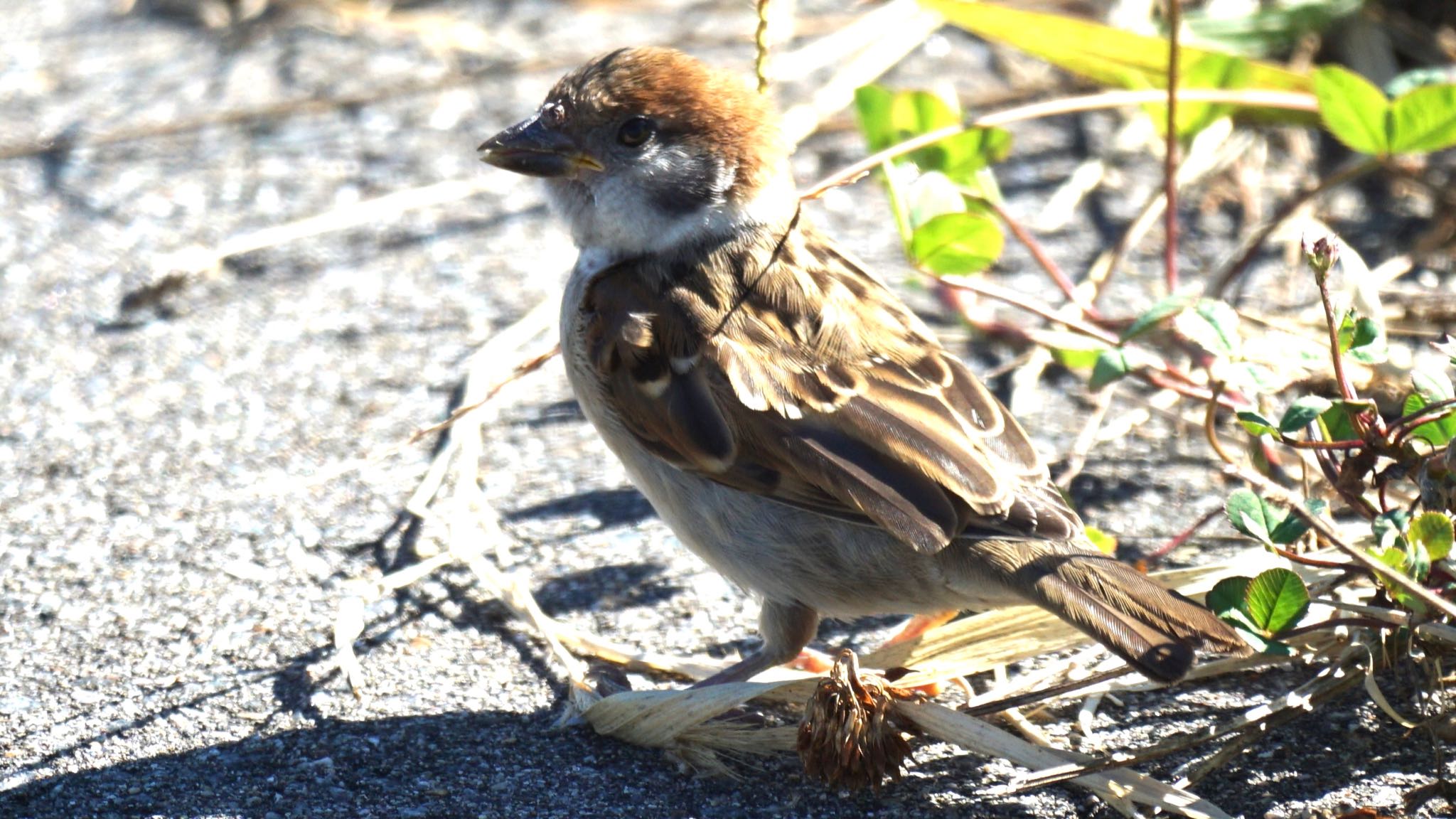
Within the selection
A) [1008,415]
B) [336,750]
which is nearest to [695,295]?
[1008,415]

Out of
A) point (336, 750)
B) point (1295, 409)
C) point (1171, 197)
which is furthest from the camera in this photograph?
point (1171, 197)

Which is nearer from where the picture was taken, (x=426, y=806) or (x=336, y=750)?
(x=426, y=806)

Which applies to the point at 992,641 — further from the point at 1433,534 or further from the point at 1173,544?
the point at 1433,534

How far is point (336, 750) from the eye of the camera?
2746 millimetres

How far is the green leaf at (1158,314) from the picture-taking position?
2.88m

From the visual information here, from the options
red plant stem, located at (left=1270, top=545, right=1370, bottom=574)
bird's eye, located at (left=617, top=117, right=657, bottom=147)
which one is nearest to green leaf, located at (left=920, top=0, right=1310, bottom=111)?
bird's eye, located at (left=617, top=117, right=657, bottom=147)

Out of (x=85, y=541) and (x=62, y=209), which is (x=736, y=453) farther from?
(x=62, y=209)

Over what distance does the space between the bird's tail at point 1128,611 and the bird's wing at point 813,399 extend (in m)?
0.09

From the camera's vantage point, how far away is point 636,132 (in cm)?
321

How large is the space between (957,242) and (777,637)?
0.93m

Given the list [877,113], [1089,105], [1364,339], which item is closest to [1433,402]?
[1364,339]

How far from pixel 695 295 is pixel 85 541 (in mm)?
1455

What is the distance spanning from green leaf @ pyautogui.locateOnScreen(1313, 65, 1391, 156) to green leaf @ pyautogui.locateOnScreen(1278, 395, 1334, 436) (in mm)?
1095

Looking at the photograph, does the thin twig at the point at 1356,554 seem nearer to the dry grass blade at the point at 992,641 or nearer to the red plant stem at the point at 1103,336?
the dry grass blade at the point at 992,641
